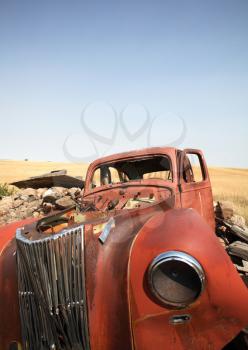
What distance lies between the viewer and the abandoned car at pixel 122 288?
2029 millimetres

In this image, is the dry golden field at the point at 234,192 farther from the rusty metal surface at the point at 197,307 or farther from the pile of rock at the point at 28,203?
the rusty metal surface at the point at 197,307

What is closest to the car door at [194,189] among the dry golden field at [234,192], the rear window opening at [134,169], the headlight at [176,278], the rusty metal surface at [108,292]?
the rear window opening at [134,169]

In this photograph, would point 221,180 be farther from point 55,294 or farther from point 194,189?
point 55,294

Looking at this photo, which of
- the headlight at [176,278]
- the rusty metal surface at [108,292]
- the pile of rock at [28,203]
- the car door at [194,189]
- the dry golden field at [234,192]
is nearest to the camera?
the headlight at [176,278]

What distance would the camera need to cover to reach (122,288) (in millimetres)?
2189

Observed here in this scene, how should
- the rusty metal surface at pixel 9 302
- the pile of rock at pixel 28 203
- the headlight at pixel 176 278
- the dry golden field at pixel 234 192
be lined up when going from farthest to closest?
the dry golden field at pixel 234 192 → the pile of rock at pixel 28 203 → the rusty metal surface at pixel 9 302 → the headlight at pixel 176 278

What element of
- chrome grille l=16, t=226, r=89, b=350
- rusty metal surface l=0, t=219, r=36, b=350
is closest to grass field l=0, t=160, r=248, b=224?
rusty metal surface l=0, t=219, r=36, b=350

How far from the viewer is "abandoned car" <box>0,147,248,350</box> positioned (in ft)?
6.66

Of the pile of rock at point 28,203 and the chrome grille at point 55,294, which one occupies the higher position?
the chrome grille at point 55,294

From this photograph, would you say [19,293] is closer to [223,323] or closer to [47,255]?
[47,255]

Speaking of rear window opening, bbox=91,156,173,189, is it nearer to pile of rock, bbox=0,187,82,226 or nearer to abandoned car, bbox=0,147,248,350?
abandoned car, bbox=0,147,248,350

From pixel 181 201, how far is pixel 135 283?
6.54 ft

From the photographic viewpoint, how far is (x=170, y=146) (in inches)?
177

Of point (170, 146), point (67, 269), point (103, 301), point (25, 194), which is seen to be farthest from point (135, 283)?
point (25, 194)
